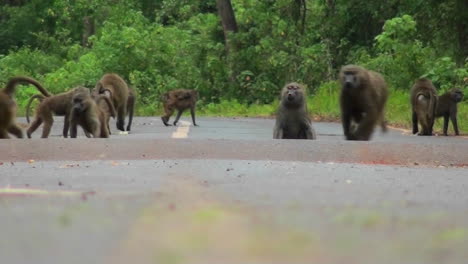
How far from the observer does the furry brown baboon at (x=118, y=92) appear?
773 inches

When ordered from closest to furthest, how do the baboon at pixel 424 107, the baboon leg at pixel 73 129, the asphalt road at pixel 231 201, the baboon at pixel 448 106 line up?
the asphalt road at pixel 231 201 < the baboon leg at pixel 73 129 < the baboon at pixel 424 107 < the baboon at pixel 448 106

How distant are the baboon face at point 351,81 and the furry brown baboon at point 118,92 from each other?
588cm

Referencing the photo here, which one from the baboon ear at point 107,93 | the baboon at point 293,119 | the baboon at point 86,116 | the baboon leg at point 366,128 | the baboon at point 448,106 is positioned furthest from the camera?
the baboon at point 448,106

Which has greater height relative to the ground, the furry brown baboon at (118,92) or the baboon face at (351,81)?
the baboon face at (351,81)

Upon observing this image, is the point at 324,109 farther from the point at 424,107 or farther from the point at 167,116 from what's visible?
the point at 424,107

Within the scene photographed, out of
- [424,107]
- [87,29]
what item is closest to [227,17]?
[87,29]

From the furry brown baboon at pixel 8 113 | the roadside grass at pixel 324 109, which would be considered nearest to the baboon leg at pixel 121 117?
the furry brown baboon at pixel 8 113

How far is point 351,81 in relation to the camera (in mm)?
14922

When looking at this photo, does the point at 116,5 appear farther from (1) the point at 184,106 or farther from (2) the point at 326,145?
(2) the point at 326,145

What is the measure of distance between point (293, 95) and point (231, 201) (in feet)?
27.2

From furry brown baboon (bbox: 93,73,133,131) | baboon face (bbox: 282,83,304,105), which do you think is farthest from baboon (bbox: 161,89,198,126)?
baboon face (bbox: 282,83,304,105)

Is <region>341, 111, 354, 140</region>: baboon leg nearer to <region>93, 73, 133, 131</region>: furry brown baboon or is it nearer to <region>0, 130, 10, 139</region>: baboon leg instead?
<region>0, 130, 10, 139</region>: baboon leg

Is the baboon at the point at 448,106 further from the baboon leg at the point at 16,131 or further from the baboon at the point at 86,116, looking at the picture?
the baboon leg at the point at 16,131

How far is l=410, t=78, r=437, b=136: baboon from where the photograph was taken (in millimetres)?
19875
